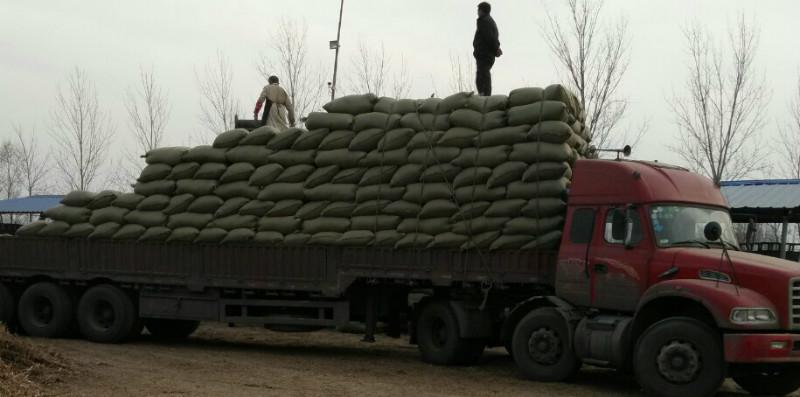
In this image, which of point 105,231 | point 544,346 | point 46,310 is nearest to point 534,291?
point 544,346

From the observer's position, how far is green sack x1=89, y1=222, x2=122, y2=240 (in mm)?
14703

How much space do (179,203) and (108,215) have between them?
51.1 inches

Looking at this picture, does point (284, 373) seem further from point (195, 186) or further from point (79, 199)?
point (79, 199)

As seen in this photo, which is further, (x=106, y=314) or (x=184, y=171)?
(x=106, y=314)

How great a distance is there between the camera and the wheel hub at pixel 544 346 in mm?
11281

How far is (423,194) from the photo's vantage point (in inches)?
493

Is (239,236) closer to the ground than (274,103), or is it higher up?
closer to the ground

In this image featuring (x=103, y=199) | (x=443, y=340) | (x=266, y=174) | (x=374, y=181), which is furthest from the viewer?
(x=103, y=199)

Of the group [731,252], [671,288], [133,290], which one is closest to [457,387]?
[671,288]

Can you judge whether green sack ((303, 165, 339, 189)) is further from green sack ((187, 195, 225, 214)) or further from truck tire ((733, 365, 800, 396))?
truck tire ((733, 365, 800, 396))

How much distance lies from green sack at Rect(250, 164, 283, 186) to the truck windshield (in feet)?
17.4

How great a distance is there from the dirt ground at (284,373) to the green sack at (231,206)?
198 cm

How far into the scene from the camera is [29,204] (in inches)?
1471

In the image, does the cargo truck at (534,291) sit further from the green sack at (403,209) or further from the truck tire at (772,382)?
the green sack at (403,209)
